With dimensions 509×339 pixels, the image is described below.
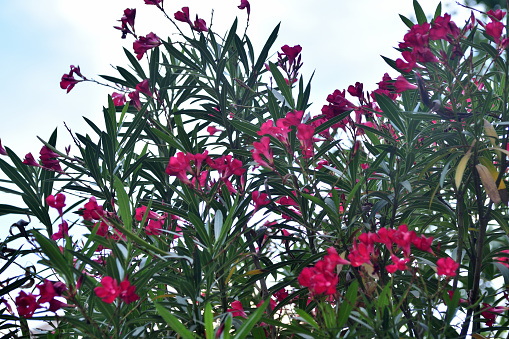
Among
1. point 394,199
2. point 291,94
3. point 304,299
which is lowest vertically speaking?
point 304,299

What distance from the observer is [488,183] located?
1.20 m

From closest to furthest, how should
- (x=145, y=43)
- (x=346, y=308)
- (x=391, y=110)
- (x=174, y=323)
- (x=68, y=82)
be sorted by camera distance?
(x=174, y=323)
(x=346, y=308)
(x=391, y=110)
(x=145, y=43)
(x=68, y=82)

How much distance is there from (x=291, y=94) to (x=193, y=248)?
1.98ft

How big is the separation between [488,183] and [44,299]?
104cm

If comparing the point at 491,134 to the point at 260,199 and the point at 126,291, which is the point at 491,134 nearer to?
the point at 260,199

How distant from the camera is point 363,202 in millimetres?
1510

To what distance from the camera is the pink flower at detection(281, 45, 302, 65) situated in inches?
61.7

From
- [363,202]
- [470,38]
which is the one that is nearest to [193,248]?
[363,202]

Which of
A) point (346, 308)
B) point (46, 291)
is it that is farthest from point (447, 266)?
point (46, 291)

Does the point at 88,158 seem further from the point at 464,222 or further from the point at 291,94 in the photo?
the point at 464,222

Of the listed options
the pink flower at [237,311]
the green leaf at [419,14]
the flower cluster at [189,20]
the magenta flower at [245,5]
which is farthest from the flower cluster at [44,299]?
the green leaf at [419,14]

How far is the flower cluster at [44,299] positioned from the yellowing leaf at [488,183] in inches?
39.1

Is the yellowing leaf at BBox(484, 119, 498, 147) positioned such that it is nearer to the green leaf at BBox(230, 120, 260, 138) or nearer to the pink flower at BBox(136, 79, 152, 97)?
the green leaf at BBox(230, 120, 260, 138)

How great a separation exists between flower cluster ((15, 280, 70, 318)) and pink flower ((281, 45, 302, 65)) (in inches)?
37.5
